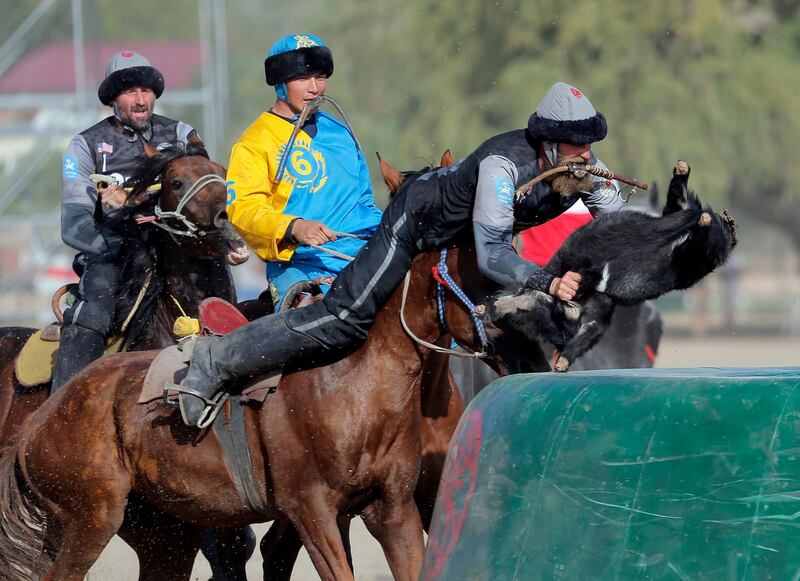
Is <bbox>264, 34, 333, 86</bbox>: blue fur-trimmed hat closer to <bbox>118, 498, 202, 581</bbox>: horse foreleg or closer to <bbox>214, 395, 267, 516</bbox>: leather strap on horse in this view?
<bbox>214, 395, 267, 516</bbox>: leather strap on horse

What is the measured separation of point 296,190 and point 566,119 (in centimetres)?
147

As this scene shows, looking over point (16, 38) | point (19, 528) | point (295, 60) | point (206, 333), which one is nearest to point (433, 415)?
point (206, 333)

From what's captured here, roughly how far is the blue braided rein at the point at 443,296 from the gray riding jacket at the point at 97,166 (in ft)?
7.85

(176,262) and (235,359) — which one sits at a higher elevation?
(176,262)

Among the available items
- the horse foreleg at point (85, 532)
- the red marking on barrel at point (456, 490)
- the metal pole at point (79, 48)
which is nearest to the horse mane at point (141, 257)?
the horse foreleg at point (85, 532)

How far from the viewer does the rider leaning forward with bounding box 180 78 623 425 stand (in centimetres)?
422

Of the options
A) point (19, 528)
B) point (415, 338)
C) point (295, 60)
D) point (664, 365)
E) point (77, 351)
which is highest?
point (295, 60)

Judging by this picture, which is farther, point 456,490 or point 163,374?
point 163,374

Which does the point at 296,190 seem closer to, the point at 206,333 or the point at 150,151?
the point at 206,333

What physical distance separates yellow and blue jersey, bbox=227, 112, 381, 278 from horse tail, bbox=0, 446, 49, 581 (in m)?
1.43

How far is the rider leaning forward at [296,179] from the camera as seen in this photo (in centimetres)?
520

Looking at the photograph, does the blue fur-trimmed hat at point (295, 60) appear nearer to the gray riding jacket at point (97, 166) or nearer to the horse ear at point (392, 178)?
the horse ear at point (392, 178)

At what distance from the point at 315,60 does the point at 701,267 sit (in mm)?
2148

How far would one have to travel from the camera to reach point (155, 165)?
6270 millimetres
